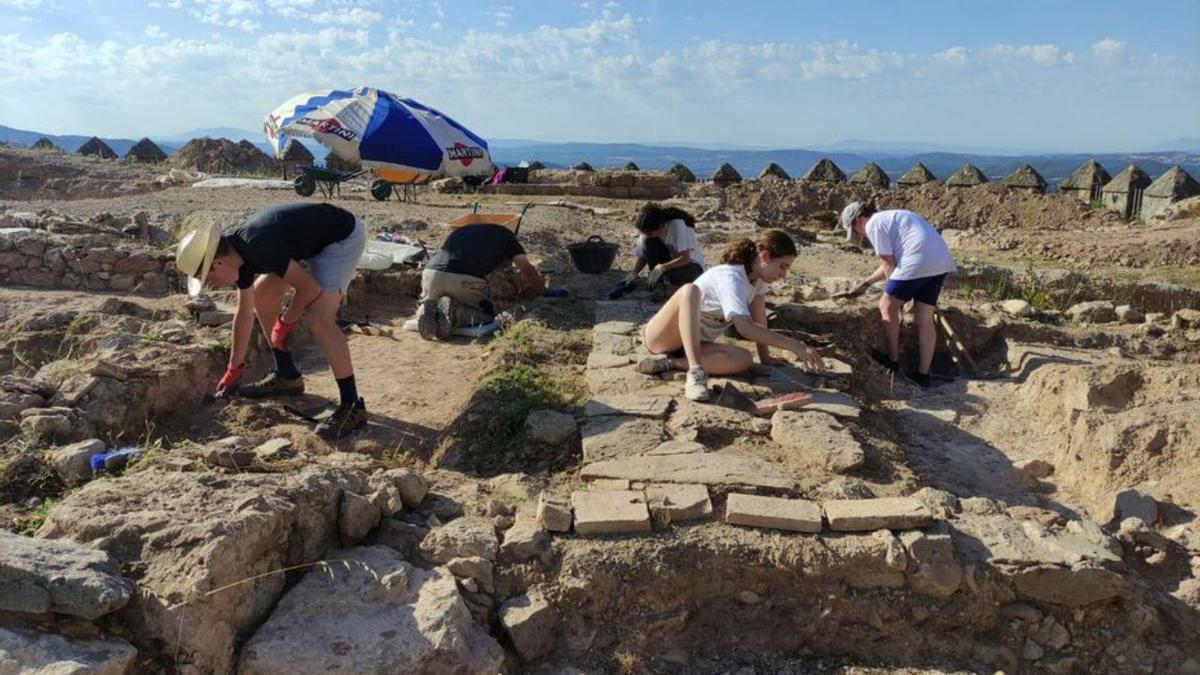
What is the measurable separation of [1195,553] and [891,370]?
103 inches

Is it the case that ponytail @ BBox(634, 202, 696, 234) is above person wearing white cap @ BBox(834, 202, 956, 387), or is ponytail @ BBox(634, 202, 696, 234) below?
above

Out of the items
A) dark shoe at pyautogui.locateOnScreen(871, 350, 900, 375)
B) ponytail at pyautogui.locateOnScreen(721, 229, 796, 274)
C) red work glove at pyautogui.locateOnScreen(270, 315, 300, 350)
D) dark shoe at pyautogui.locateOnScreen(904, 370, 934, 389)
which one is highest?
ponytail at pyautogui.locateOnScreen(721, 229, 796, 274)

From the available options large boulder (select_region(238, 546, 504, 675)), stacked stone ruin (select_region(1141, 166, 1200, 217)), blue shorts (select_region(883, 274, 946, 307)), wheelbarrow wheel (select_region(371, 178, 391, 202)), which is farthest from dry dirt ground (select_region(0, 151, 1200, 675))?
stacked stone ruin (select_region(1141, 166, 1200, 217))

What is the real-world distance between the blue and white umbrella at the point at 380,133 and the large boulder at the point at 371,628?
16.2ft

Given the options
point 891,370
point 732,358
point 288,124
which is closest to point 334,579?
point 732,358

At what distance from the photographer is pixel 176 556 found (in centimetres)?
263

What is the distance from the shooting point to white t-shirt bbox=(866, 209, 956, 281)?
18.9 feet

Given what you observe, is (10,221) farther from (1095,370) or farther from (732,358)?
(1095,370)

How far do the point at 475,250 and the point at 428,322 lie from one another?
68 centimetres

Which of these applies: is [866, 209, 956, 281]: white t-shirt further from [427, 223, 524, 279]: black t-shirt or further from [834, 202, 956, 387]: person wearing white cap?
[427, 223, 524, 279]: black t-shirt

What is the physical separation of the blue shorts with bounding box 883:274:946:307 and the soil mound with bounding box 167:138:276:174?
702 inches

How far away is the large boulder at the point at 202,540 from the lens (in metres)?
2.51

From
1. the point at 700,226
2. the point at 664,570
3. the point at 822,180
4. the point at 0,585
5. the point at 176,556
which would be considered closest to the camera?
the point at 0,585

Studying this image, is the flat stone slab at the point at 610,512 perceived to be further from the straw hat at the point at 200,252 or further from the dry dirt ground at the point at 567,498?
the straw hat at the point at 200,252
